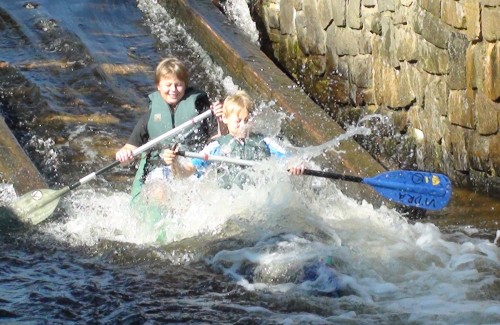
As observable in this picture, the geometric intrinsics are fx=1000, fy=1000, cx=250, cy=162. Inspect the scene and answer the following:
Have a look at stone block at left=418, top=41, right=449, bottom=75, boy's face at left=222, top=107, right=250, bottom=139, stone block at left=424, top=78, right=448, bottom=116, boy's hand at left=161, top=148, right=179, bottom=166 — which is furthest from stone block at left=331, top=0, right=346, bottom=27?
boy's hand at left=161, top=148, right=179, bottom=166

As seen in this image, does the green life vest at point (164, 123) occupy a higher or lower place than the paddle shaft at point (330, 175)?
higher

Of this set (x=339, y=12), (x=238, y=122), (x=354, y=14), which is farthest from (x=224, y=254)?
(x=339, y=12)

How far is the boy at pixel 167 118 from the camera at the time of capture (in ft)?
23.3

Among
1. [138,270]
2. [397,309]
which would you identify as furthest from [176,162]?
[397,309]

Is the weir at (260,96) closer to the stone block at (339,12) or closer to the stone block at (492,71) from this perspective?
the stone block at (339,12)

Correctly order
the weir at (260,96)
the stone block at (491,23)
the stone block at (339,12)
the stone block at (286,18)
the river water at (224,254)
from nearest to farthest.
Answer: the river water at (224,254) < the stone block at (491,23) < the weir at (260,96) < the stone block at (339,12) < the stone block at (286,18)

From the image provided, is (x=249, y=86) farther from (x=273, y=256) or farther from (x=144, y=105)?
(x=273, y=256)

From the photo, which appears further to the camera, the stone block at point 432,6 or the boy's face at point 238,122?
the stone block at point 432,6

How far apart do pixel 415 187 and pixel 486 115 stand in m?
0.78

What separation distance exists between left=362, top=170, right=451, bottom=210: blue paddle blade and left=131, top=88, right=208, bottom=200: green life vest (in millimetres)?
1338

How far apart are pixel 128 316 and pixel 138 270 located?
0.80 m

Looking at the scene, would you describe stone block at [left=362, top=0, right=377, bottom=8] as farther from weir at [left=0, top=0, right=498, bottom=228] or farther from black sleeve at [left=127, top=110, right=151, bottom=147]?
black sleeve at [left=127, top=110, right=151, bottom=147]

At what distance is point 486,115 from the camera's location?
7164 millimetres

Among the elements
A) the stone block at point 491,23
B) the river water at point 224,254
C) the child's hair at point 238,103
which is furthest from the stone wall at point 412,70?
the child's hair at point 238,103
